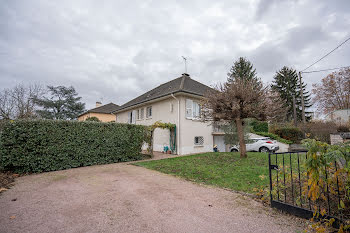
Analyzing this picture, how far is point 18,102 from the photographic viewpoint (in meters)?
13.9

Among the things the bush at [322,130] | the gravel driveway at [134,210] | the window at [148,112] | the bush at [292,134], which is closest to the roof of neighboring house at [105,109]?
the window at [148,112]

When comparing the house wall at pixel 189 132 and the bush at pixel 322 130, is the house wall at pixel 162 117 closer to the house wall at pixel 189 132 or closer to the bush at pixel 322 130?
the house wall at pixel 189 132

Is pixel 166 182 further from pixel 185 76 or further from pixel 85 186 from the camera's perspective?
pixel 185 76

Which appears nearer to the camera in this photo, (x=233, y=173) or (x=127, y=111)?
(x=233, y=173)

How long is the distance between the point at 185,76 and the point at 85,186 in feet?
45.5

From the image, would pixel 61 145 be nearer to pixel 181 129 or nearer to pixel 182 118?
pixel 181 129

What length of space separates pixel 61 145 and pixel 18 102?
11.4 meters

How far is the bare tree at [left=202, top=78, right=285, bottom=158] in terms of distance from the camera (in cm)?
762

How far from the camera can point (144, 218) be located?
8.99ft

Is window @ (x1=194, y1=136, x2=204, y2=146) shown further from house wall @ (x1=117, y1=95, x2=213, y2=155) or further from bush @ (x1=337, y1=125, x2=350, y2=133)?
bush @ (x1=337, y1=125, x2=350, y2=133)

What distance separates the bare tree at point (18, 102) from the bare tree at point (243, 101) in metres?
15.6

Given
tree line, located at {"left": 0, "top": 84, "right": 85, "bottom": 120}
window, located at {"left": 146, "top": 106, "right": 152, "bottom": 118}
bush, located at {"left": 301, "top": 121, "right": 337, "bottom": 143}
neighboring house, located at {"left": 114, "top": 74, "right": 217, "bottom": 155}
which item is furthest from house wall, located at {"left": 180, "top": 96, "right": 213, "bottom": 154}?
tree line, located at {"left": 0, "top": 84, "right": 85, "bottom": 120}

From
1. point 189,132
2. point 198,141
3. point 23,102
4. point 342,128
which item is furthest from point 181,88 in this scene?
point 23,102

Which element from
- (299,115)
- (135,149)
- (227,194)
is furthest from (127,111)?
(299,115)
